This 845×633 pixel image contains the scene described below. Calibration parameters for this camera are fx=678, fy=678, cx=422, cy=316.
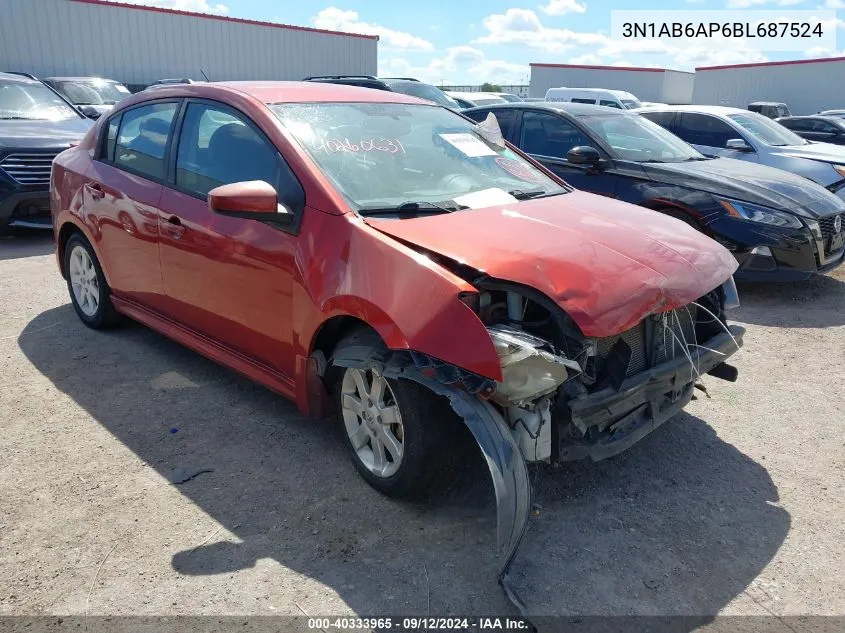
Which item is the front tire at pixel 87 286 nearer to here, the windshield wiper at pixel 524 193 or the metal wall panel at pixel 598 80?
the windshield wiper at pixel 524 193

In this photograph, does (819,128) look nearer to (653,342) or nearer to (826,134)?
(826,134)

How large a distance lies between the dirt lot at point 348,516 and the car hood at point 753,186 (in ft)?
7.49

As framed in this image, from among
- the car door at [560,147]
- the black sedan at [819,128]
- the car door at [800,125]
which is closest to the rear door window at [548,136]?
the car door at [560,147]

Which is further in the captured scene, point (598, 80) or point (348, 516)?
point (598, 80)

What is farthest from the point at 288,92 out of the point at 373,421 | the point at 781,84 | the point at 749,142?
the point at 781,84

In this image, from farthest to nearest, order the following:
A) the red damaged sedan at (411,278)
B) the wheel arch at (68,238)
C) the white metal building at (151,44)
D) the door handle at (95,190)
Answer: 1. the white metal building at (151,44)
2. the wheel arch at (68,238)
3. the door handle at (95,190)
4. the red damaged sedan at (411,278)

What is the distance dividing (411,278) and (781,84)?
34586 mm

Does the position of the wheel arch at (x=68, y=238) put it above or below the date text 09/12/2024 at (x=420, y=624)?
above

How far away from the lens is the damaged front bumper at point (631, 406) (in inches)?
106

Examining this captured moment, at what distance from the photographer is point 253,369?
360cm

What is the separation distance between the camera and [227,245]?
3.48 metres

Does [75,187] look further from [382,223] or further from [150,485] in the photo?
[382,223]

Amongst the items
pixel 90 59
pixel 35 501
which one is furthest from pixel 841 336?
pixel 90 59

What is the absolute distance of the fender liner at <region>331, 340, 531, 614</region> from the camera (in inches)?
96.5
